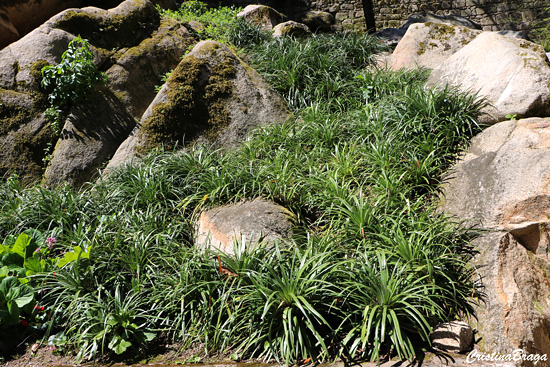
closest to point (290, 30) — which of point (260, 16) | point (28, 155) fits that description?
point (260, 16)

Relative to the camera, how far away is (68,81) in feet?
17.4

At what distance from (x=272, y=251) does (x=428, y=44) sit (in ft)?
16.9

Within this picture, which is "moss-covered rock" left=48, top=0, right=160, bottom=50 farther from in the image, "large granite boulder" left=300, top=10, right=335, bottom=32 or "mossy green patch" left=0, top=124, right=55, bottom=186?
"large granite boulder" left=300, top=10, right=335, bottom=32

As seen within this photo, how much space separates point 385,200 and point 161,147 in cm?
279

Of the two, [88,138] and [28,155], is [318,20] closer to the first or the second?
[88,138]

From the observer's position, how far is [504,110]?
455 centimetres

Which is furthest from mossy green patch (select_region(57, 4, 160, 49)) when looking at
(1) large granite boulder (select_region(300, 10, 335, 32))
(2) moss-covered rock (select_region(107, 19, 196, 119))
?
(1) large granite boulder (select_region(300, 10, 335, 32))

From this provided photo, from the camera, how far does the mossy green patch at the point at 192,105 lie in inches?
206

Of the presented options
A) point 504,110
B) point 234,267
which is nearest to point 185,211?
point 234,267

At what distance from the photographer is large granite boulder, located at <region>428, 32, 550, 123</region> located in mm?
4469

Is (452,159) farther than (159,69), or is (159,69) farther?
(159,69)

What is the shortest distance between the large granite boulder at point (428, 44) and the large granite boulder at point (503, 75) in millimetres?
1122

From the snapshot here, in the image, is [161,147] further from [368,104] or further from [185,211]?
[368,104]

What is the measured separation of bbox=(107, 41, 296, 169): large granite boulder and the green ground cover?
1.14ft
